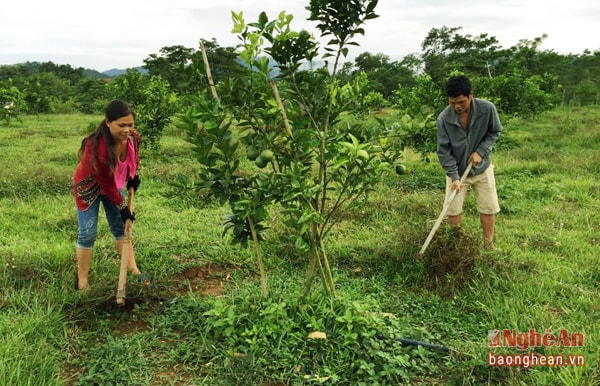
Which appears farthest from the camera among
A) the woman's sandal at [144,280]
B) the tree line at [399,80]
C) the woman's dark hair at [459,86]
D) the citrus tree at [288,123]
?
the tree line at [399,80]

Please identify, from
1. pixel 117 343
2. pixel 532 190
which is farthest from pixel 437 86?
pixel 117 343

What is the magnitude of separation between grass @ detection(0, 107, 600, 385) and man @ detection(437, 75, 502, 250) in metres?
0.29

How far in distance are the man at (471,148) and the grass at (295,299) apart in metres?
0.29

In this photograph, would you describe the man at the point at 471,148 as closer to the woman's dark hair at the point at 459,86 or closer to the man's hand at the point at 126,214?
the woman's dark hair at the point at 459,86

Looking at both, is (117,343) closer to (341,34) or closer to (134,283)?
(134,283)

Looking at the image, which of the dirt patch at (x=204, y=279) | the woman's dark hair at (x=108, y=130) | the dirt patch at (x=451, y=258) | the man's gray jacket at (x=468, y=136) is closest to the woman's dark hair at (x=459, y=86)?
the man's gray jacket at (x=468, y=136)

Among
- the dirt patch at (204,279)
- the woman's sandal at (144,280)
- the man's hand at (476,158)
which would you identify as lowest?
the dirt patch at (204,279)

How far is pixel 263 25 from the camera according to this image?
2.39m

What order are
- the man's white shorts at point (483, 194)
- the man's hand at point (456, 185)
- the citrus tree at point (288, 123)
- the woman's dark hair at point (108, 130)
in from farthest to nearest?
Result: the man's white shorts at point (483, 194) < the man's hand at point (456, 185) < the woman's dark hair at point (108, 130) < the citrus tree at point (288, 123)

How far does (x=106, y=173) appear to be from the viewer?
10.5 ft

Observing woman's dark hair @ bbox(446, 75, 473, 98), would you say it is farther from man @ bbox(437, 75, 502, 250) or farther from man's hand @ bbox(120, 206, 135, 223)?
man's hand @ bbox(120, 206, 135, 223)

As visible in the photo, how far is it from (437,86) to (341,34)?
5.79 m

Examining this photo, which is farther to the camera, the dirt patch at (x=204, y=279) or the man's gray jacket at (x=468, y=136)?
the man's gray jacket at (x=468, y=136)

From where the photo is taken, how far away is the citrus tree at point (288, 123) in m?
2.43
